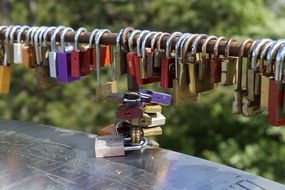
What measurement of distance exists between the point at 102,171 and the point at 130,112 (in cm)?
19

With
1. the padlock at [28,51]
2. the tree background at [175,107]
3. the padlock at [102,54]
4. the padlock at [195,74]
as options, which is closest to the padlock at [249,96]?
the padlock at [195,74]

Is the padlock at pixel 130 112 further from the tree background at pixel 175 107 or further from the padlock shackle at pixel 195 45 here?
the tree background at pixel 175 107

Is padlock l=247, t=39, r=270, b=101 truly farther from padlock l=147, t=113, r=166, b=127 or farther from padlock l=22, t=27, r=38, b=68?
padlock l=22, t=27, r=38, b=68

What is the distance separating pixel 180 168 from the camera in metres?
1.32

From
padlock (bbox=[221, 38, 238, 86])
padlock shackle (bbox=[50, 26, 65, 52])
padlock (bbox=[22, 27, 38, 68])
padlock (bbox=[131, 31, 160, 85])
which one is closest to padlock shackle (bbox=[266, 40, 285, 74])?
padlock (bbox=[221, 38, 238, 86])

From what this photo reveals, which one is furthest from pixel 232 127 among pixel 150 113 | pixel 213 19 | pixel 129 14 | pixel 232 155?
pixel 150 113

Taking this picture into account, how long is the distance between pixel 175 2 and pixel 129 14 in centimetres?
45

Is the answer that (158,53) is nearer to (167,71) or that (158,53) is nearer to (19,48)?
(167,71)

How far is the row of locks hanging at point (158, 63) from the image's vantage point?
1.12 metres

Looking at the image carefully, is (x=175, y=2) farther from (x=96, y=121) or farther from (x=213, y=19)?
(x=96, y=121)

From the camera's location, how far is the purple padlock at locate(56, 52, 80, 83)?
4.83 feet

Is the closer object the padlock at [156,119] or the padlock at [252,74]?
the padlock at [252,74]

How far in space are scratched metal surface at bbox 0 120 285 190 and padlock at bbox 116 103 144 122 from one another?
0.10 m

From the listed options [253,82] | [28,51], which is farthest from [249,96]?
[28,51]
